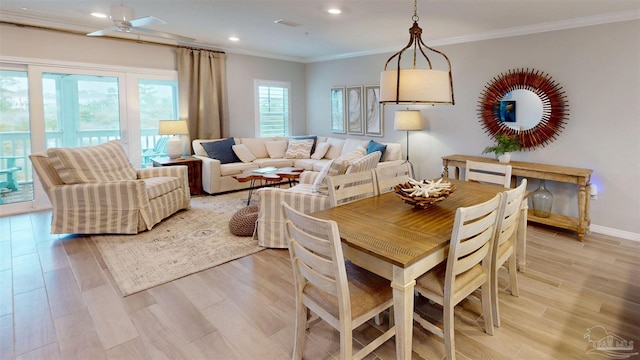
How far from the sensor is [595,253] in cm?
343

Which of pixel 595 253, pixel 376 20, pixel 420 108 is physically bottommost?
pixel 595 253

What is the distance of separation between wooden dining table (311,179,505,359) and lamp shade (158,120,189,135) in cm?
412

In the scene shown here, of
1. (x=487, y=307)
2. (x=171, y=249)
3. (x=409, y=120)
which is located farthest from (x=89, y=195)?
(x=409, y=120)

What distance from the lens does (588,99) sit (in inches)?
157

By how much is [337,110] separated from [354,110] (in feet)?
1.55

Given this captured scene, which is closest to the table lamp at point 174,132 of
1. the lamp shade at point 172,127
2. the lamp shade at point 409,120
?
the lamp shade at point 172,127

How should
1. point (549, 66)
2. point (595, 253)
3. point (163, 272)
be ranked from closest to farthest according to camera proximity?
point (163, 272)
point (595, 253)
point (549, 66)

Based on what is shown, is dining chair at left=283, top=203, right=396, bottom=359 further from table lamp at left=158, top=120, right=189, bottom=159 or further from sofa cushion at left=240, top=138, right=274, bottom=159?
sofa cushion at left=240, top=138, right=274, bottom=159

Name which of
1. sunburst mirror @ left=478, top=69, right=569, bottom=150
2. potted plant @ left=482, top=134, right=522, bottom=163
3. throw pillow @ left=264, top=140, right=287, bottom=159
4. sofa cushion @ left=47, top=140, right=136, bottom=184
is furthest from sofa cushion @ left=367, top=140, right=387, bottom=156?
sofa cushion @ left=47, top=140, right=136, bottom=184

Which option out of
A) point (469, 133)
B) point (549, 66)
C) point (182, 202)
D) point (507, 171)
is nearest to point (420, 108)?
point (469, 133)

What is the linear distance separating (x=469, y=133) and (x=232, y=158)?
3852 millimetres

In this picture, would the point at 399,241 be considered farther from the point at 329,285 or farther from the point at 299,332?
the point at 299,332

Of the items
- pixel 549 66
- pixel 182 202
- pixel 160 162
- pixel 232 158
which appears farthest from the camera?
pixel 232 158

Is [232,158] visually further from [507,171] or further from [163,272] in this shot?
[507,171]
